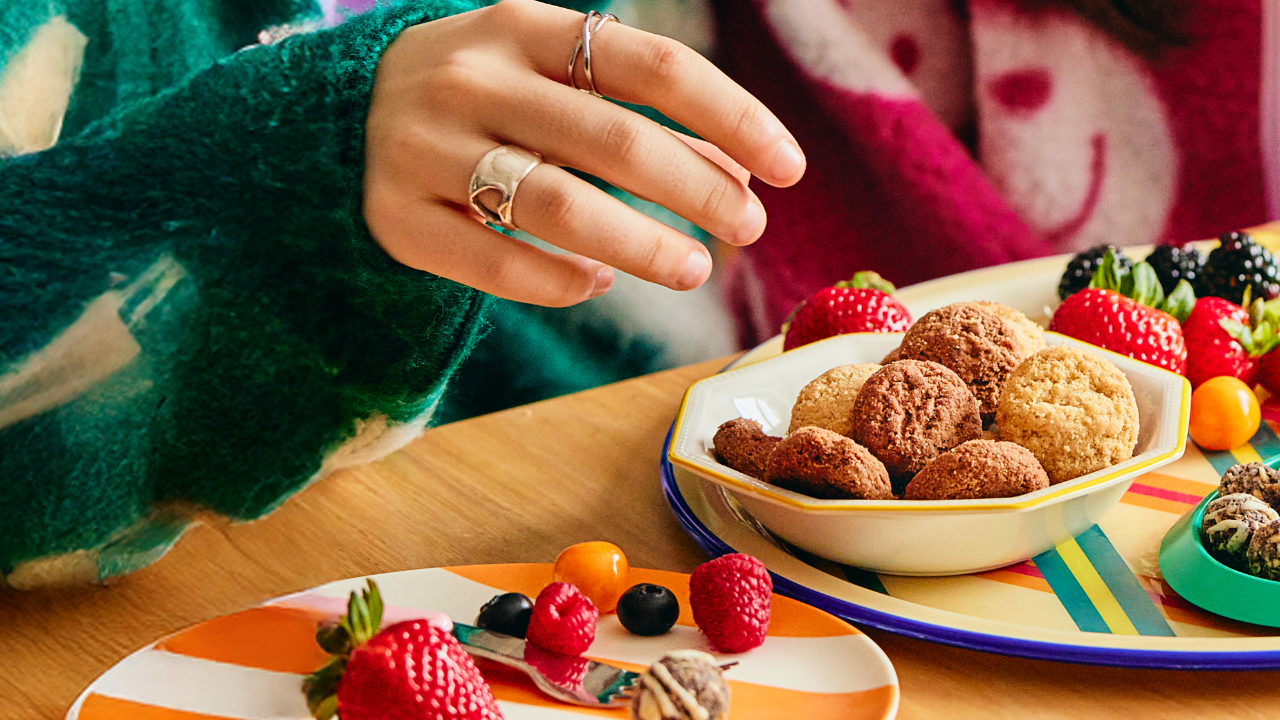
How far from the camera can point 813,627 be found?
0.49 m

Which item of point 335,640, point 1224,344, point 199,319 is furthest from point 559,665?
point 1224,344

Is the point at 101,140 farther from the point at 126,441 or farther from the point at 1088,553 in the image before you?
the point at 1088,553

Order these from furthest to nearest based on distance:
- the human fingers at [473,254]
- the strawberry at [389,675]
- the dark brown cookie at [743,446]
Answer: the dark brown cookie at [743,446] < the human fingers at [473,254] < the strawberry at [389,675]

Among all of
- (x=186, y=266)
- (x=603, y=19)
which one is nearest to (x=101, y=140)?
(x=186, y=266)

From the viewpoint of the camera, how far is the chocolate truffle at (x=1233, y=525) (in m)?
0.52

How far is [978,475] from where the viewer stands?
54 centimetres

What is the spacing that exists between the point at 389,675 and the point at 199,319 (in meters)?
0.33

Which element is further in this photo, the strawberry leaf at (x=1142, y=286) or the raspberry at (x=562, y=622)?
the strawberry leaf at (x=1142, y=286)

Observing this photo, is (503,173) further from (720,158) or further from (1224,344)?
(1224,344)

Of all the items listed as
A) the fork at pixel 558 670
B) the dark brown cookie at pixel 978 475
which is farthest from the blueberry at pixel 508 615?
the dark brown cookie at pixel 978 475

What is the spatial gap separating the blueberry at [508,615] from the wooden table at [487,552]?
12 centimetres

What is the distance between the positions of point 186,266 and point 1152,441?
607mm

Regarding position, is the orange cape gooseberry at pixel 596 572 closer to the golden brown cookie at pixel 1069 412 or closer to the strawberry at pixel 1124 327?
the golden brown cookie at pixel 1069 412

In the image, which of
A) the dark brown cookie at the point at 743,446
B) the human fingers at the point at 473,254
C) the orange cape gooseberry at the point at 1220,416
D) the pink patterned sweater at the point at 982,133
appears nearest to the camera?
the human fingers at the point at 473,254
